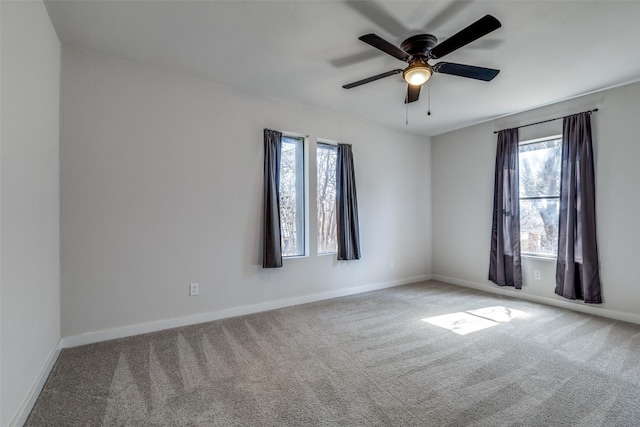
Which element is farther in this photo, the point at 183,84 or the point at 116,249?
the point at 183,84

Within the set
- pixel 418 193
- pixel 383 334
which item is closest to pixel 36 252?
pixel 383 334

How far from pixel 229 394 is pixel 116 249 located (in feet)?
5.82

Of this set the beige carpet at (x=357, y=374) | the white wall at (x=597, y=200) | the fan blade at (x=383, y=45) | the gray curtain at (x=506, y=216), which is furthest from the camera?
the gray curtain at (x=506, y=216)

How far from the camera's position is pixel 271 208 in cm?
345

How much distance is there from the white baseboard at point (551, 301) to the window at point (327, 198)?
2.37 metres

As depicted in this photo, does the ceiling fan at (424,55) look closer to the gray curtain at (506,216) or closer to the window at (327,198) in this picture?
the window at (327,198)

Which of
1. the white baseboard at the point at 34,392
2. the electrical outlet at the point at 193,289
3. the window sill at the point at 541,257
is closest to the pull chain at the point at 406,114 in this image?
the window sill at the point at 541,257

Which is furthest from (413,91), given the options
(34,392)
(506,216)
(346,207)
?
(34,392)

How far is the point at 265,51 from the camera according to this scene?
8.49 feet

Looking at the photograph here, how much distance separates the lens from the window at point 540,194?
148 inches

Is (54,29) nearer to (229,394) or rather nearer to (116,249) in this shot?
(116,249)

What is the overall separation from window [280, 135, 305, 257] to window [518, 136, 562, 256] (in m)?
3.13

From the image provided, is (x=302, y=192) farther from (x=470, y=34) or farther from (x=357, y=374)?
(x=470, y=34)

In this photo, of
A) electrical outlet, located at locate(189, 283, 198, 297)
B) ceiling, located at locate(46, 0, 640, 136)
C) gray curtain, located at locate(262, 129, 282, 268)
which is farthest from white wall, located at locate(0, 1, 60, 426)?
gray curtain, located at locate(262, 129, 282, 268)
